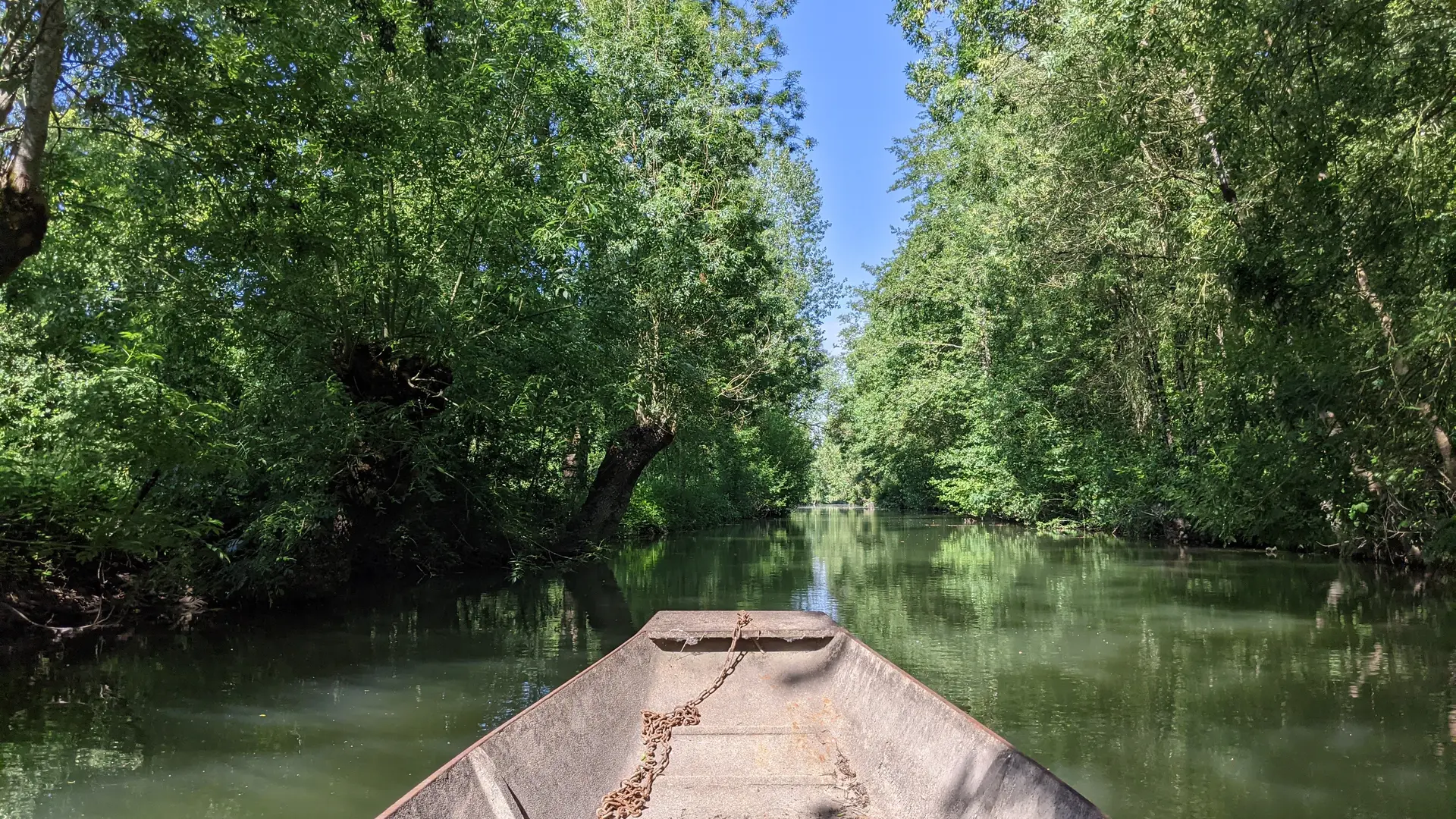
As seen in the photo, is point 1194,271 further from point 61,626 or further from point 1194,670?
point 61,626

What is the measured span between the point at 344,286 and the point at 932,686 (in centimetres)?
863

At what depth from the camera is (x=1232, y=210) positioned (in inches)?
354

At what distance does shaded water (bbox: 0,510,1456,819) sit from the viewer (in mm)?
5191

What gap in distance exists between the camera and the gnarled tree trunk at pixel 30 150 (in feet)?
17.4

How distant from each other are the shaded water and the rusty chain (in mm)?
1445

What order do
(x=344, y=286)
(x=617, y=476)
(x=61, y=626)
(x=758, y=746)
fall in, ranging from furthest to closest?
1. (x=617, y=476)
2. (x=344, y=286)
3. (x=61, y=626)
4. (x=758, y=746)

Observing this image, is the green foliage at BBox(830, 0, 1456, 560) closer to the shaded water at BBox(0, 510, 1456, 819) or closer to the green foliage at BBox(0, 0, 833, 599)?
the shaded water at BBox(0, 510, 1456, 819)

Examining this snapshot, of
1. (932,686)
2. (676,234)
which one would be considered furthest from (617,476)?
(932,686)

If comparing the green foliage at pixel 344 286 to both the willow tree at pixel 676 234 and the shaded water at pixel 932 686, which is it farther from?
the shaded water at pixel 932 686

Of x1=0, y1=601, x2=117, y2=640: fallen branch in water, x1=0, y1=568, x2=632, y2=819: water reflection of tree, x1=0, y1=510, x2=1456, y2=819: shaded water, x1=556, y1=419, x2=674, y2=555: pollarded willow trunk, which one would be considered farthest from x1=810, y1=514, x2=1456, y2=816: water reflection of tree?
x1=0, y1=601, x2=117, y2=640: fallen branch in water

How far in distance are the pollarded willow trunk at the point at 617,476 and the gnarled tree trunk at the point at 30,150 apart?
13.3 meters

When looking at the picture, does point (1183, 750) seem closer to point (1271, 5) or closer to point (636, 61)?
point (1271, 5)

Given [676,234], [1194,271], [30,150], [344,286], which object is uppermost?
[676,234]

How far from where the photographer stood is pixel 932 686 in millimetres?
7629
